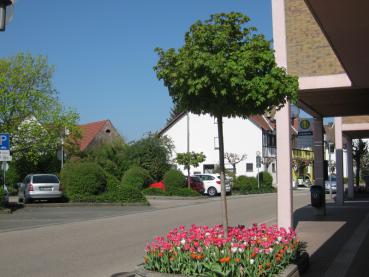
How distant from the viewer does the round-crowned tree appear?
7.20 m

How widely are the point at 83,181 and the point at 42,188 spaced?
6.39ft

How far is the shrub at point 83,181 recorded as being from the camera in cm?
2633

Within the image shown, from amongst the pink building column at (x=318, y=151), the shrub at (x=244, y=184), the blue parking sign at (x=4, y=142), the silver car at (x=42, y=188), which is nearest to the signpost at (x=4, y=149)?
the blue parking sign at (x=4, y=142)

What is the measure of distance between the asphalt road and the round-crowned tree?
3300 mm

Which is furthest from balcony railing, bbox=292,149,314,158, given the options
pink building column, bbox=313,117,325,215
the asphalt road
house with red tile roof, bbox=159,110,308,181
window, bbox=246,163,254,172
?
the asphalt road

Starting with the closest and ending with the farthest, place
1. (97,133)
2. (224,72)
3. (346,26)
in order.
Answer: (224,72) < (346,26) < (97,133)

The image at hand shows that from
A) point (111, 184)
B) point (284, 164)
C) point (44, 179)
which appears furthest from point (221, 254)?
point (44, 179)

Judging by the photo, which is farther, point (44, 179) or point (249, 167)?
point (249, 167)

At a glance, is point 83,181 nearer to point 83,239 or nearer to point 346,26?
point 83,239

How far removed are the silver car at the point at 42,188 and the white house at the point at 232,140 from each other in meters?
31.3

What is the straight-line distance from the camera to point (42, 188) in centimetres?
2603

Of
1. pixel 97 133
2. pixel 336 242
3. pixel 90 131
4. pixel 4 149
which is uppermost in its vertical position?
pixel 90 131

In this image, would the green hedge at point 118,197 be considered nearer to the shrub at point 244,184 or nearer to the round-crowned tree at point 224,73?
the round-crowned tree at point 224,73

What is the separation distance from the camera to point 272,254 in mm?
6941
